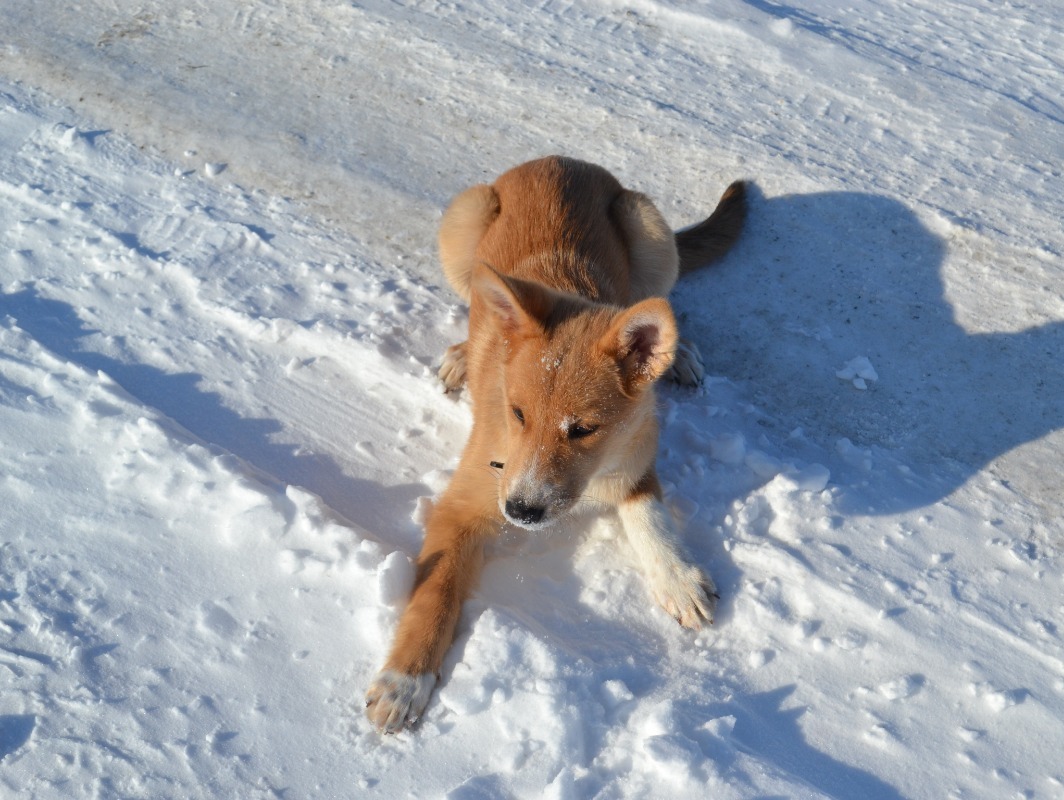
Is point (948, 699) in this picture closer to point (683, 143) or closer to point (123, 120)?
point (683, 143)

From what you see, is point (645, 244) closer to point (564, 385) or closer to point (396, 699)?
point (564, 385)

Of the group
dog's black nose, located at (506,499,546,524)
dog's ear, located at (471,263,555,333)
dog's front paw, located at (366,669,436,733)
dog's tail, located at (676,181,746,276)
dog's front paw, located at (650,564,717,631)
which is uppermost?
dog's ear, located at (471,263,555,333)

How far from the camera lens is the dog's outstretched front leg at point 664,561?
10.7 ft

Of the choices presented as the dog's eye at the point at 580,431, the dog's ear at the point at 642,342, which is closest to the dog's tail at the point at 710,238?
the dog's ear at the point at 642,342

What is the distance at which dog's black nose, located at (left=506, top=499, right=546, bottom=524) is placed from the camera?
9.86ft

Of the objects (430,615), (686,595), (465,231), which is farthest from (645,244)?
(430,615)

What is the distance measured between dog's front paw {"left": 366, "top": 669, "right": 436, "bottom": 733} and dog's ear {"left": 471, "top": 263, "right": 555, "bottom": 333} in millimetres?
1335

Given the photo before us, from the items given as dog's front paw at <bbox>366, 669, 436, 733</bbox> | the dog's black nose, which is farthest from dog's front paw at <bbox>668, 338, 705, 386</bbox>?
dog's front paw at <bbox>366, 669, 436, 733</bbox>

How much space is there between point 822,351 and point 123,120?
4.58 metres

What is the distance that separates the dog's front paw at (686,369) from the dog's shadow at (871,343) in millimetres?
266

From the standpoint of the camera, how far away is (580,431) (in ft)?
10.3

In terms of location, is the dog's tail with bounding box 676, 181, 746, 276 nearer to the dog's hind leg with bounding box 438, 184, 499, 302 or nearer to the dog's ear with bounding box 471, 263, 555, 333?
the dog's hind leg with bounding box 438, 184, 499, 302

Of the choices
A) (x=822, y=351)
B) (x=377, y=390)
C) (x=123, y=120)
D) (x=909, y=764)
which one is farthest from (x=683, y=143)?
(x=909, y=764)

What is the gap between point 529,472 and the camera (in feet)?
9.96
